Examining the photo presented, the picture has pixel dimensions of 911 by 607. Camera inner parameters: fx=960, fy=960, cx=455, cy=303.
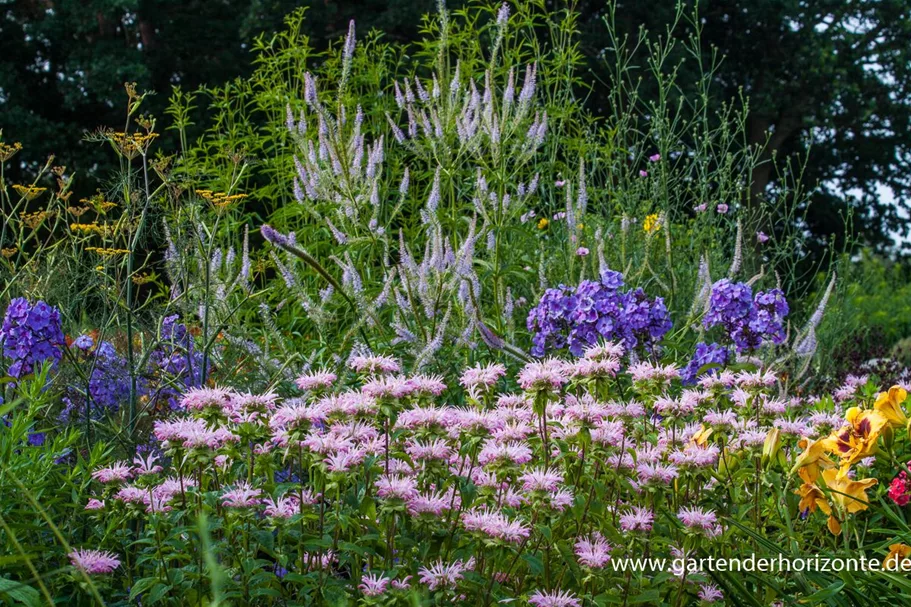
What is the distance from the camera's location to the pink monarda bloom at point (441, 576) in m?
1.75

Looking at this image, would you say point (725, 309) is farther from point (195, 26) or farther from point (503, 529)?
point (195, 26)

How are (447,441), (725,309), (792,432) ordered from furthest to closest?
(725,309) < (792,432) < (447,441)

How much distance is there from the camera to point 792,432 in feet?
8.38

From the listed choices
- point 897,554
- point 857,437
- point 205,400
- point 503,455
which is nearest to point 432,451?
point 503,455

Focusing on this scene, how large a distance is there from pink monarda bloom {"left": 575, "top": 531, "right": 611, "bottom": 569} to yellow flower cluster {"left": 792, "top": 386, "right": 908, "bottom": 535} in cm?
46

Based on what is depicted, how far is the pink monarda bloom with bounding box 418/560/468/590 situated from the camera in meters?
1.75

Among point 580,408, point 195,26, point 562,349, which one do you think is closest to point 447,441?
point 580,408

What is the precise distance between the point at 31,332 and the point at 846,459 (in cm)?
237

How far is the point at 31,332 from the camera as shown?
9.82 ft

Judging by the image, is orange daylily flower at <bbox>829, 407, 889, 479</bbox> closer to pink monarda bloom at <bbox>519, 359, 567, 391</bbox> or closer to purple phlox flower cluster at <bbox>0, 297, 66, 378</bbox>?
pink monarda bloom at <bbox>519, 359, 567, 391</bbox>

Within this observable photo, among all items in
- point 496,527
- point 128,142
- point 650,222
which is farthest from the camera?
point 650,222

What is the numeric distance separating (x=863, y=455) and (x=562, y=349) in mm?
1930

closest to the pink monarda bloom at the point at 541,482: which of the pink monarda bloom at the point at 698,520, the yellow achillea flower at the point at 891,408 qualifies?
the pink monarda bloom at the point at 698,520

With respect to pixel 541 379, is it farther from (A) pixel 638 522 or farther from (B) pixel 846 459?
(B) pixel 846 459
